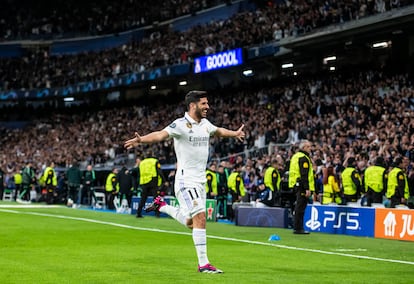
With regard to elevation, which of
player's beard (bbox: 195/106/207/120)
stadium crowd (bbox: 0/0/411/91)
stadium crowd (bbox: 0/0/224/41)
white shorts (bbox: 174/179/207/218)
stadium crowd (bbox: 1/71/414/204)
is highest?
stadium crowd (bbox: 0/0/224/41)

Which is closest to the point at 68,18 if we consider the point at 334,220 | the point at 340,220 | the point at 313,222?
the point at 313,222

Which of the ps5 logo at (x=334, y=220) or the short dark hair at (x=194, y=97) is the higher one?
the short dark hair at (x=194, y=97)

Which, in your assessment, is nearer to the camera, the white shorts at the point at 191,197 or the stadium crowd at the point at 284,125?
the white shorts at the point at 191,197

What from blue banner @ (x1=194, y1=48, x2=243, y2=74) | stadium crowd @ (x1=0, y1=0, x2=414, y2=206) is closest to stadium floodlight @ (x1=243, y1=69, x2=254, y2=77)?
stadium crowd @ (x1=0, y1=0, x2=414, y2=206)

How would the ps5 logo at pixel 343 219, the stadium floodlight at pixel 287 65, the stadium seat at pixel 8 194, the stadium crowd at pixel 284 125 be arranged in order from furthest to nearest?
1. the stadium seat at pixel 8 194
2. the stadium floodlight at pixel 287 65
3. the stadium crowd at pixel 284 125
4. the ps5 logo at pixel 343 219

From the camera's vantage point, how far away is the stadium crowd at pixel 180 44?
37.2 m

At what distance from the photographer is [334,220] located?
1969 cm

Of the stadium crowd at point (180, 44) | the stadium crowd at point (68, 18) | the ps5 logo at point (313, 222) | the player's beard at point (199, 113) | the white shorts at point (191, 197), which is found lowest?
the ps5 logo at point (313, 222)

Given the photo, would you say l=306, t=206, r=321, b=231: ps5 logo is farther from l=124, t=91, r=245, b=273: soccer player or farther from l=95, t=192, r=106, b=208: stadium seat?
l=95, t=192, r=106, b=208: stadium seat

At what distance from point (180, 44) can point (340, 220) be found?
1331 inches

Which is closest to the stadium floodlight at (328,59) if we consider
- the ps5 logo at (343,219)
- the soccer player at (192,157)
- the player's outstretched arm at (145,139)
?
the ps5 logo at (343,219)

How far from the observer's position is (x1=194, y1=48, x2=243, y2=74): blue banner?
42.2 m

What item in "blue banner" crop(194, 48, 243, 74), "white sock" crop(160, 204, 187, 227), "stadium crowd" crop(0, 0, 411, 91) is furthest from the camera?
"blue banner" crop(194, 48, 243, 74)

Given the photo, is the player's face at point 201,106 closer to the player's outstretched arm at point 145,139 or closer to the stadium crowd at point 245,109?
the player's outstretched arm at point 145,139
